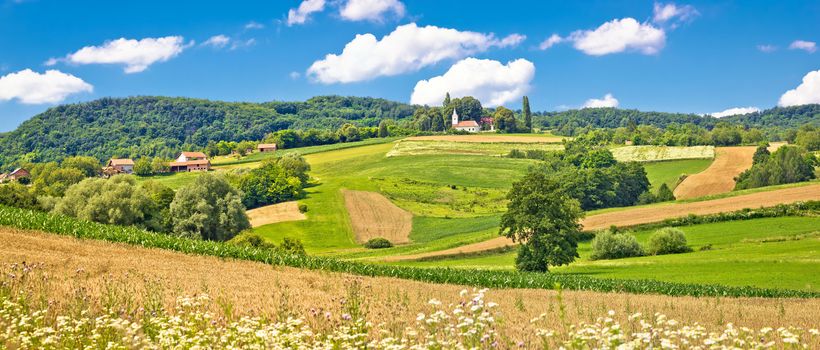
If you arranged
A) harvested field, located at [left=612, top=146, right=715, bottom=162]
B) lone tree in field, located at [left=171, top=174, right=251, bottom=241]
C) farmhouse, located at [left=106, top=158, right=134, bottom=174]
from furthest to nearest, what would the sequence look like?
farmhouse, located at [left=106, top=158, right=134, bottom=174], harvested field, located at [left=612, top=146, right=715, bottom=162], lone tree in field, located at [left=171, top=174, right=251, bottom=241]

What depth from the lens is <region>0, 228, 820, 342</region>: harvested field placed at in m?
13.5

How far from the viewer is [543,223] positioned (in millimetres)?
50562

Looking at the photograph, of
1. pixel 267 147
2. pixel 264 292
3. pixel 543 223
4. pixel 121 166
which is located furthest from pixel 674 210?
pixel 121 166

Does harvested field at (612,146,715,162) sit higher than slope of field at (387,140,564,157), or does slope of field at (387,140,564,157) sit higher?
slope of field at (387,140,564,157)

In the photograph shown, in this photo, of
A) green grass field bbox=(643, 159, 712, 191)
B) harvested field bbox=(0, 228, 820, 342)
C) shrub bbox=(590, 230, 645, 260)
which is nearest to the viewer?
harvested field bbox=(0, 228, 820, 342)

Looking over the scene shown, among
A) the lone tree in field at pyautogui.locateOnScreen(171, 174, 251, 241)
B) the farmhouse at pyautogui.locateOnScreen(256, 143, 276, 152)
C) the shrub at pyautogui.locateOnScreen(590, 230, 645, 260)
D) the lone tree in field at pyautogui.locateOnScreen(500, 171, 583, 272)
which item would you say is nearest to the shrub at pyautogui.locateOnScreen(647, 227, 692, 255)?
the shrub at pyautogui.locateOnScreen(590, 230, 645, 260)

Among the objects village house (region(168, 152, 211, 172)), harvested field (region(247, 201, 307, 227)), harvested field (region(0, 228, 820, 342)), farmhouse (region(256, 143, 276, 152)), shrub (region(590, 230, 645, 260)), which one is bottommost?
shrub (region(590, 230, 645, 260))

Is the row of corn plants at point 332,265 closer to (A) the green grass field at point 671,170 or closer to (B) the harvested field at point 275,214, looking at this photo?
(B) the harvested field at point 275,214

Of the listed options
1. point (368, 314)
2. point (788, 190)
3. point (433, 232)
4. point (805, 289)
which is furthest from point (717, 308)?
point (788, 190)

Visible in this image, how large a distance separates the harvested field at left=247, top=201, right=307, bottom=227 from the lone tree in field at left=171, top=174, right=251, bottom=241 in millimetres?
13899

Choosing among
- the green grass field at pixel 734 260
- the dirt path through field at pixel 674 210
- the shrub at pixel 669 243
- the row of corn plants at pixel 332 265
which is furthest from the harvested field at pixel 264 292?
the dirt path through field at pixel 674 210

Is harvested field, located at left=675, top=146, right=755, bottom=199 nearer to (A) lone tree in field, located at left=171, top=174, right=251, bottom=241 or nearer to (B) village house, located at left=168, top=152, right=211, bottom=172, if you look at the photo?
(A) lone tree in field, located at left=171, top=174, right=251, bottom=241

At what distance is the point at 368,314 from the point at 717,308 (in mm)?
12285

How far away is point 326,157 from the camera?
172 metres
